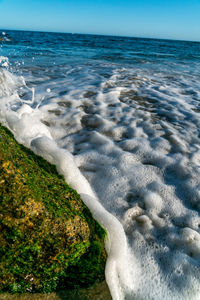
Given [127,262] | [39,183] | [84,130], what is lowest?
[127,262]

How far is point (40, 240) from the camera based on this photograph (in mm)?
1212

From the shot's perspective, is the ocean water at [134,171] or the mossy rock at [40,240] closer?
the mossy rock at [40,240]

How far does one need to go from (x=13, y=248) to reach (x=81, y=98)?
4.04 meters

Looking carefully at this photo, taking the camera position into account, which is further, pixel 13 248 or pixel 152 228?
pixel 152 228

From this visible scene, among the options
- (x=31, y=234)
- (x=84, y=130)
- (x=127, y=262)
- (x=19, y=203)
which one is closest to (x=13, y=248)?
(x=31, y=234)

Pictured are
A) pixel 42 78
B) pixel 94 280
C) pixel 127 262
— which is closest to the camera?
pixel 94 280

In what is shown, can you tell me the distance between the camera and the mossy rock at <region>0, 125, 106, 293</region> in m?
1.17

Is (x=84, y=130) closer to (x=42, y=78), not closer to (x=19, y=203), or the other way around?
(x=19, y=203)

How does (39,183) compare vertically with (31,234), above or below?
above

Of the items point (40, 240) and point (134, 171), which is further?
point (134, 171)

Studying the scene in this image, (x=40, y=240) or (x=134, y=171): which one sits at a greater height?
(x=40, y=240)

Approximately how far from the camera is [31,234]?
3.92 feet

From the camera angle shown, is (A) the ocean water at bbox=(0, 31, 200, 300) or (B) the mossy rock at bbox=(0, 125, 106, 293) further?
(A) the ocean water at bbox=(0, 31, 200, 300)

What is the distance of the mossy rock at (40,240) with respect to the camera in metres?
1.17
